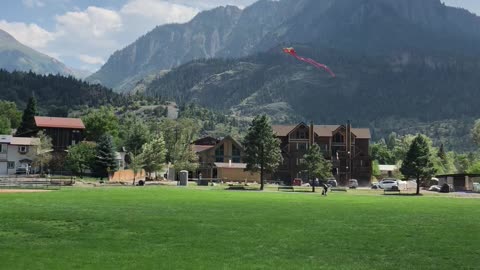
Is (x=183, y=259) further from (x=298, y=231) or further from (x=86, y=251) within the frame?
(x=298, y=231)

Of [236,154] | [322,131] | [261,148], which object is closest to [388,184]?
[261,148]

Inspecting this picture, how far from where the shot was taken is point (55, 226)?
25.8 m

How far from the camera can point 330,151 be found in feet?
432

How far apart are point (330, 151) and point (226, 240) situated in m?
111

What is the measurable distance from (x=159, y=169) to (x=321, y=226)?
80.4 meters

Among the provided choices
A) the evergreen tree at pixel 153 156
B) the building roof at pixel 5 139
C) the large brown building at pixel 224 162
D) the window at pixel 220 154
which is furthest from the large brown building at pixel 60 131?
the window at pixel 220 154

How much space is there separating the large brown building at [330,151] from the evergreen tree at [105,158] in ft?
145

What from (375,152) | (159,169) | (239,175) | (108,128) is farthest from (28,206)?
(375,152)

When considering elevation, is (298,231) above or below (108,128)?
below

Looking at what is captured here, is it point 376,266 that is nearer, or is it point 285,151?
point 376,266

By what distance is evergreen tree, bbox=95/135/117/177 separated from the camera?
3883 inches

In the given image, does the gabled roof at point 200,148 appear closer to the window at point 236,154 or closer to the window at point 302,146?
the window at point 236,154

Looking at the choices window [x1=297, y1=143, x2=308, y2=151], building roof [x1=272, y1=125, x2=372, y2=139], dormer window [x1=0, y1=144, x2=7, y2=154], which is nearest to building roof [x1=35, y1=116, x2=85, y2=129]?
dormer window [x1=0, y1=144, x2=7, y2=154]

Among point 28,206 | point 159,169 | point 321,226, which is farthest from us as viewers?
point 159,169
